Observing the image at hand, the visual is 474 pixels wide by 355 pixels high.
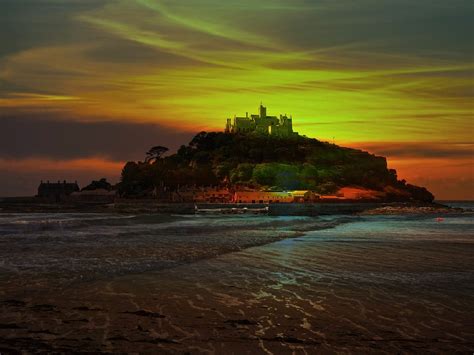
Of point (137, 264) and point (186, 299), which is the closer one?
point (186, 299)

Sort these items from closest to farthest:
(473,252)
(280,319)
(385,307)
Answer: (280,319) < (385,307) < (473,252)

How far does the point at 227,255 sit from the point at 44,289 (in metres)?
11.3

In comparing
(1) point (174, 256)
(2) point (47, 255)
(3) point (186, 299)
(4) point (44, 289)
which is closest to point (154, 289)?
(3) point (186, 299)

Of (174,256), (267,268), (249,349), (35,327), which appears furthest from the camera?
(174,256)

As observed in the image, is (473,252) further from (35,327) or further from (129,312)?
(35,327)

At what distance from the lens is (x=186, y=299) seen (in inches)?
534

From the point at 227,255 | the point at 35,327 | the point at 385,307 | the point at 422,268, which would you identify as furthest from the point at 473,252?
the point at 35,327

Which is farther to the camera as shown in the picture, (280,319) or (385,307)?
(385,307)

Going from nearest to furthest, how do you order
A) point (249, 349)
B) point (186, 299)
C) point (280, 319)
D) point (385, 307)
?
point (249, 349), point (280, 319), point (385, 307), point (186, 299)

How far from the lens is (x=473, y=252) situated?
26.8 m

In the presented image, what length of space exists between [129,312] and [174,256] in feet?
41.4

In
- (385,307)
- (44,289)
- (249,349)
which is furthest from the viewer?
(44,289)

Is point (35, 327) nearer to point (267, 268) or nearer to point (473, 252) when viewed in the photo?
point (267, 268)

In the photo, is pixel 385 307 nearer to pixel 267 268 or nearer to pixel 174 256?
pixel 267 268
